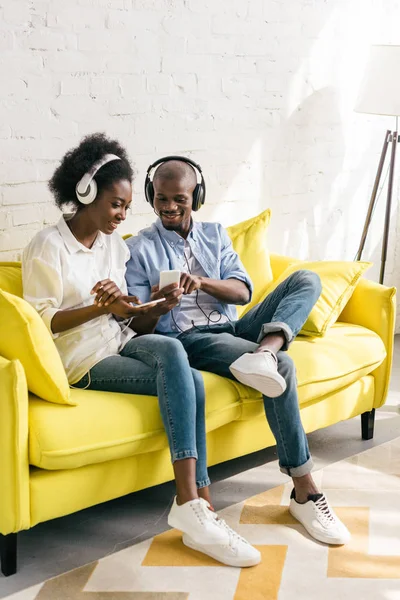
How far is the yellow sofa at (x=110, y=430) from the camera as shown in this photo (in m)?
2.03

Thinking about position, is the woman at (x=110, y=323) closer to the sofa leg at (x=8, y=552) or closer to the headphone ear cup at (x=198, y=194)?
the headphone ear cup at (x=198, y=194)

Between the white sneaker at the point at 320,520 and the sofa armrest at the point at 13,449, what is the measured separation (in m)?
0.78

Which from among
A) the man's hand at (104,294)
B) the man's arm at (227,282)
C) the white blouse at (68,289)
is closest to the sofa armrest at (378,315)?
the man's arm at (227,282)

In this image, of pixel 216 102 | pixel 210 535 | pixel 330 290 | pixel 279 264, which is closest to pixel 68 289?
pixel 210 535

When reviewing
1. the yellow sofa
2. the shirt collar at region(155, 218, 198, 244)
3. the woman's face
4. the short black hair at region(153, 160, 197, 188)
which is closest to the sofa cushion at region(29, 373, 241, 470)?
the yellow sofa

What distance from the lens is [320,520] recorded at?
7.76 feet

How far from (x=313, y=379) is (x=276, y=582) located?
73 centimetres

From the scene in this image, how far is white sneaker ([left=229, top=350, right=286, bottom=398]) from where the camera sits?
2357 mm

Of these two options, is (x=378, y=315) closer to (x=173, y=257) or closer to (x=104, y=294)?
(x=173, y=257)

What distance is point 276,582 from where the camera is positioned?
6.91 ft

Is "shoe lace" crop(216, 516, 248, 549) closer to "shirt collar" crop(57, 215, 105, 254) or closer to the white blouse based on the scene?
the white blouse

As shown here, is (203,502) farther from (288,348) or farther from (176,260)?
(176,260)

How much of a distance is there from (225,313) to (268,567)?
886mm

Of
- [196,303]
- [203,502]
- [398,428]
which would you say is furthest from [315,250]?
[203,502]
